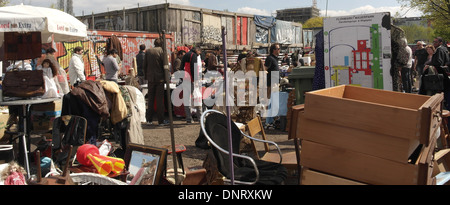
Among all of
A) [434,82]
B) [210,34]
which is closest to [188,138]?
[434,82]

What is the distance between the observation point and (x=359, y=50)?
657 cm

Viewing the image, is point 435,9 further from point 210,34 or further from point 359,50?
point 359,50

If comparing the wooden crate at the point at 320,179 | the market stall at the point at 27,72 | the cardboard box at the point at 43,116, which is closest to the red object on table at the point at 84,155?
the market stall at the point at 27,72

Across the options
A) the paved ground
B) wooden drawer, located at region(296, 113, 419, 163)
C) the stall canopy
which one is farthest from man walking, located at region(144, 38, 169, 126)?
wooden drawer, located at region(296, 113, 419, 163)

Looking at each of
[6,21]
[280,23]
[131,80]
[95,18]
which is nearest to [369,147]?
[6,21]

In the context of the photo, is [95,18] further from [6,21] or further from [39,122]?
[6,21]

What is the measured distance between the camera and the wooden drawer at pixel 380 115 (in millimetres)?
2688

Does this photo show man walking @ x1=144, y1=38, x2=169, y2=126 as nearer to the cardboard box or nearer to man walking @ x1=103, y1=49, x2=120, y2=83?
man walking @ x1=103, y1=49, x2=120, y2=83

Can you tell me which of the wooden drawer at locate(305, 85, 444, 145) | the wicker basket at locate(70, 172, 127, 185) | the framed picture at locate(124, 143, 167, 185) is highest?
the wooden drawer at locate(305, 85, 444, 145)

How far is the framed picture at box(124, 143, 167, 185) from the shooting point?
386 cm

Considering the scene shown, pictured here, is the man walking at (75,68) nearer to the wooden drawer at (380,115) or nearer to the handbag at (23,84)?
the handbag at (23,84)

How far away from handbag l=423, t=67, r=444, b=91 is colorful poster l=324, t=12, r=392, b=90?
943mm

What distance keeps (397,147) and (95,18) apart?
71.7ft

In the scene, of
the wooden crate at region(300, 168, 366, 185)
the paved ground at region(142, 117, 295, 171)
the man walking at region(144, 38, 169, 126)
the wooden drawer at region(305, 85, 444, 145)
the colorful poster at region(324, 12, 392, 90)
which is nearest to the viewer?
the wooden drawer at region(305, 85, 444, 145)
